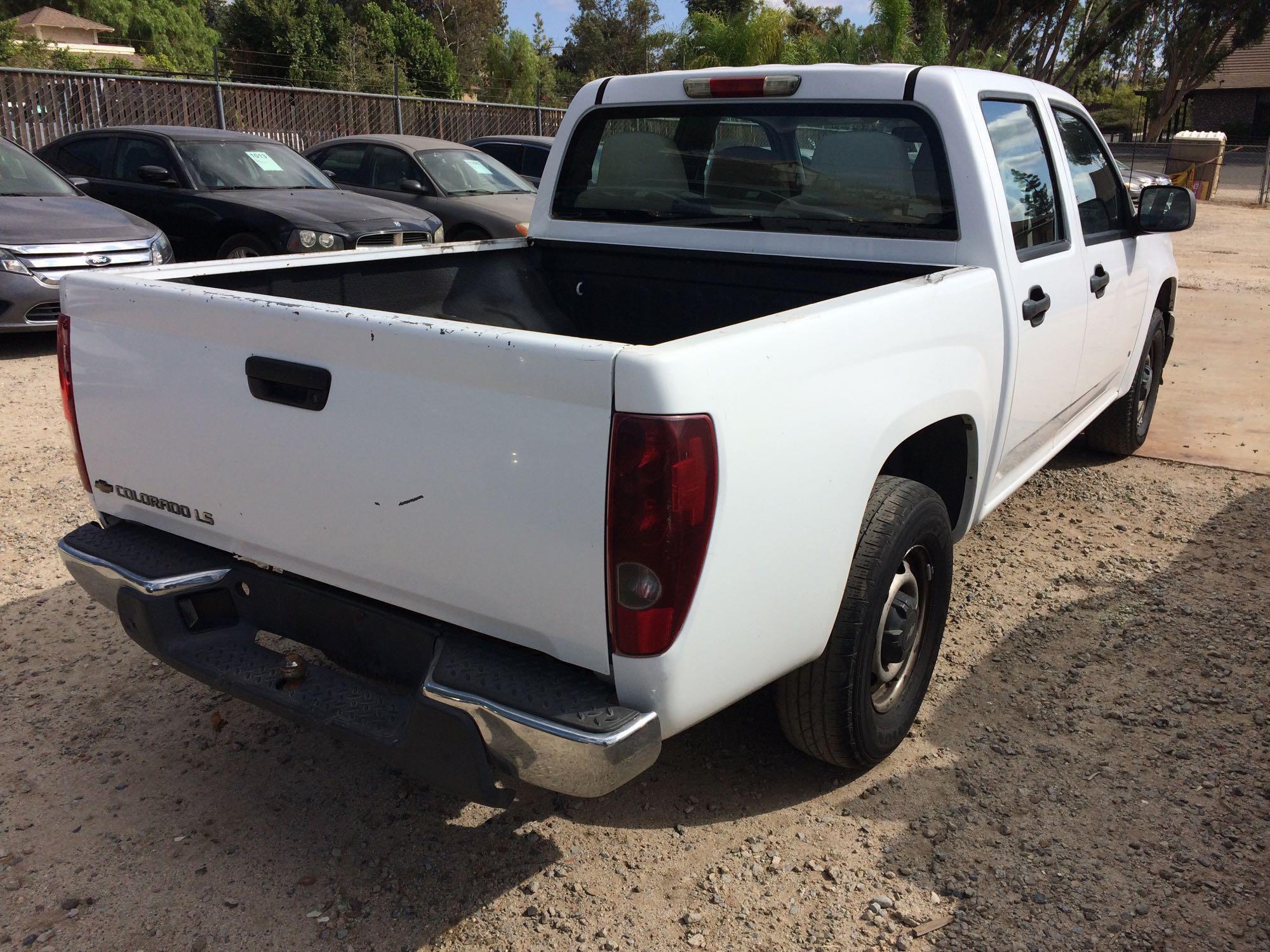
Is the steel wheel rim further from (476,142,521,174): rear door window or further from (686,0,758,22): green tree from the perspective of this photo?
(686,0,758,22): green tree

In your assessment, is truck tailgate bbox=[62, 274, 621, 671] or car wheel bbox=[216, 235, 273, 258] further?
car wheel bbox=[216, 235, 273, 258]

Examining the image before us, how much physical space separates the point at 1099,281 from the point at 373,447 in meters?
3.22

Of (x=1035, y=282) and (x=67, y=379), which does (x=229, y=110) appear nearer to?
(x=67, y=379)

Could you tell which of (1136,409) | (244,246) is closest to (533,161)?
(244,246)

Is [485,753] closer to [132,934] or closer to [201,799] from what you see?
[132,934]

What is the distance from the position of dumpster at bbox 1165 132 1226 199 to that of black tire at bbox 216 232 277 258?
2431 cm

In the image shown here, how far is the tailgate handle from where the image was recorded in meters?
2.34

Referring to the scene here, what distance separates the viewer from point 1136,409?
18.8ft

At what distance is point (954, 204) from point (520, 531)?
204cm

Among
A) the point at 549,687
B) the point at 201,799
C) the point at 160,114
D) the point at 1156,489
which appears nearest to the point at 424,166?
the point at 160,114

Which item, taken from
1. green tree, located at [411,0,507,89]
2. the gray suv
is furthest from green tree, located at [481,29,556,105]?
the gray suv

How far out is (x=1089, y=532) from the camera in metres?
4.99

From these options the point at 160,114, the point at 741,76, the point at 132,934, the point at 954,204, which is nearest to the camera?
the point at 132,934

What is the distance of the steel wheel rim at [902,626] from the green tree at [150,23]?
6151cm
